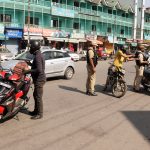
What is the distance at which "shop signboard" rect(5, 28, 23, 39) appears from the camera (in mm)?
41094

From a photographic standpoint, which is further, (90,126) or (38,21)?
(38,21)

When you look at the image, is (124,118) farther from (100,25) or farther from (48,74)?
(100,25)

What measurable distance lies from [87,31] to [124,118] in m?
48.9

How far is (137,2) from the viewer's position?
255 ft

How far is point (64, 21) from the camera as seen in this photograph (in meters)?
52.1

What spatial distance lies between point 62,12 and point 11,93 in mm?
43716

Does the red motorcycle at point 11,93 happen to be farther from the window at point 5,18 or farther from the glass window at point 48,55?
the window at point 5,18

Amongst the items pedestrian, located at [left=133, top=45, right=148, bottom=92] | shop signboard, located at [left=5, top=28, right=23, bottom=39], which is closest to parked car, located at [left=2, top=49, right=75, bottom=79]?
pedestrian, located at [left=133, top=45, right=148, bottom=92]

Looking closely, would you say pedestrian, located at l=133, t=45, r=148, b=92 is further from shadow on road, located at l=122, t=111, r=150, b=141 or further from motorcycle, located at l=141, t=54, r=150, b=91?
shadow on road, located at l=122, t=111, r=150, b=141

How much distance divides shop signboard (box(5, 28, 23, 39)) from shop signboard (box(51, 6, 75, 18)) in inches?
302

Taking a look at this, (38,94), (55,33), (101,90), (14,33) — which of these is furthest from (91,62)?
(55,33)

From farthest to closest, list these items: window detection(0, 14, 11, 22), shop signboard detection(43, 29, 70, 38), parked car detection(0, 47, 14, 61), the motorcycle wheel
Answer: shop signboard detection(43, 29, 70, 38), window detection(0, 14, 11, 22), parked car detection(0, 47, 14, 61), the motorcycle wheel

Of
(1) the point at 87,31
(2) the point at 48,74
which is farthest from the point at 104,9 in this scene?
(2) the point at 48,74

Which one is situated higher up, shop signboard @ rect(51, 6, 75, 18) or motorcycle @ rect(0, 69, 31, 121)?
shop signboard @ rect(51, 6, 75, 18)
